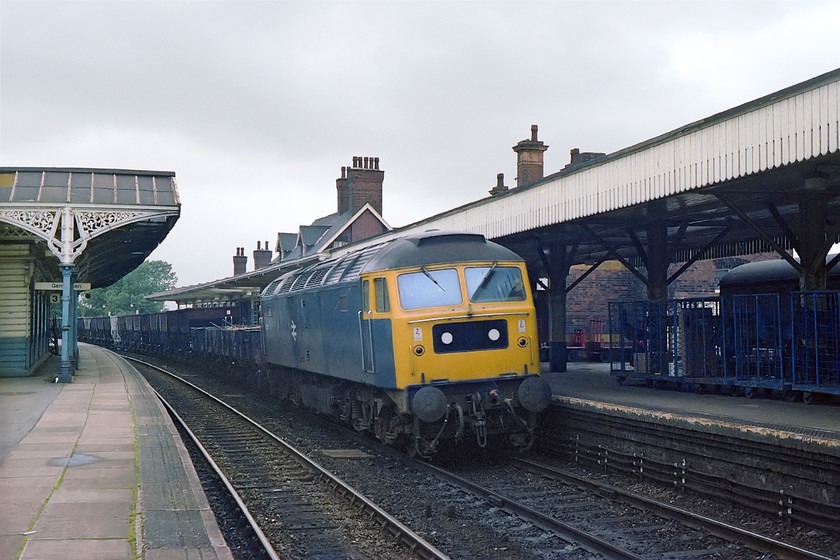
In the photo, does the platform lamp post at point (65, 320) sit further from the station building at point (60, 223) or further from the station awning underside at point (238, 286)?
the station awning underside at point (238, 286)

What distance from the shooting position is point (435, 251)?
11.0m

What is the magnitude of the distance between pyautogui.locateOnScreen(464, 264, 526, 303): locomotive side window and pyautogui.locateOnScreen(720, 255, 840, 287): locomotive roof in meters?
8.07

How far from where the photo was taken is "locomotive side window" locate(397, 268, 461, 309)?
1055cm

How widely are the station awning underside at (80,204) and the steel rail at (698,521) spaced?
14.3 metres

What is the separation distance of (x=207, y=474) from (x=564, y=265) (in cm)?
1033

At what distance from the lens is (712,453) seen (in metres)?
8.63

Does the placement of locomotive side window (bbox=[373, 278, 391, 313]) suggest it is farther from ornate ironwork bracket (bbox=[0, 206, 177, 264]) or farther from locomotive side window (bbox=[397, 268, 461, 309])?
ornate ironwork bracket (bbox=[0, 206, 177, 264])

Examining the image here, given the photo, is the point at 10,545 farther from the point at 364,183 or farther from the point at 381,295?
the point at 364,183

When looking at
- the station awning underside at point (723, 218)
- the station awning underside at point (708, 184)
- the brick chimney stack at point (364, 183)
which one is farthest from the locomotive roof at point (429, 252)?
the brick chimney stack at point (364, 183)

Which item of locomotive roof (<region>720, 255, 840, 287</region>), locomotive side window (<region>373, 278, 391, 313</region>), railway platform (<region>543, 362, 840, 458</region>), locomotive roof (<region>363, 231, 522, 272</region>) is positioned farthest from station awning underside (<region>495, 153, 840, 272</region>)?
locomotive side window (<region>373, 278, 391, 313</region>)

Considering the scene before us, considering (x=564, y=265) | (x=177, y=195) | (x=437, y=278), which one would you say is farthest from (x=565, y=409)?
(x=177, y=195)

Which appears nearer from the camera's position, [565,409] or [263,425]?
[565,409]

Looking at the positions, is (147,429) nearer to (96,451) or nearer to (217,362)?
(96,451)

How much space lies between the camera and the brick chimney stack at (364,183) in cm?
4500
